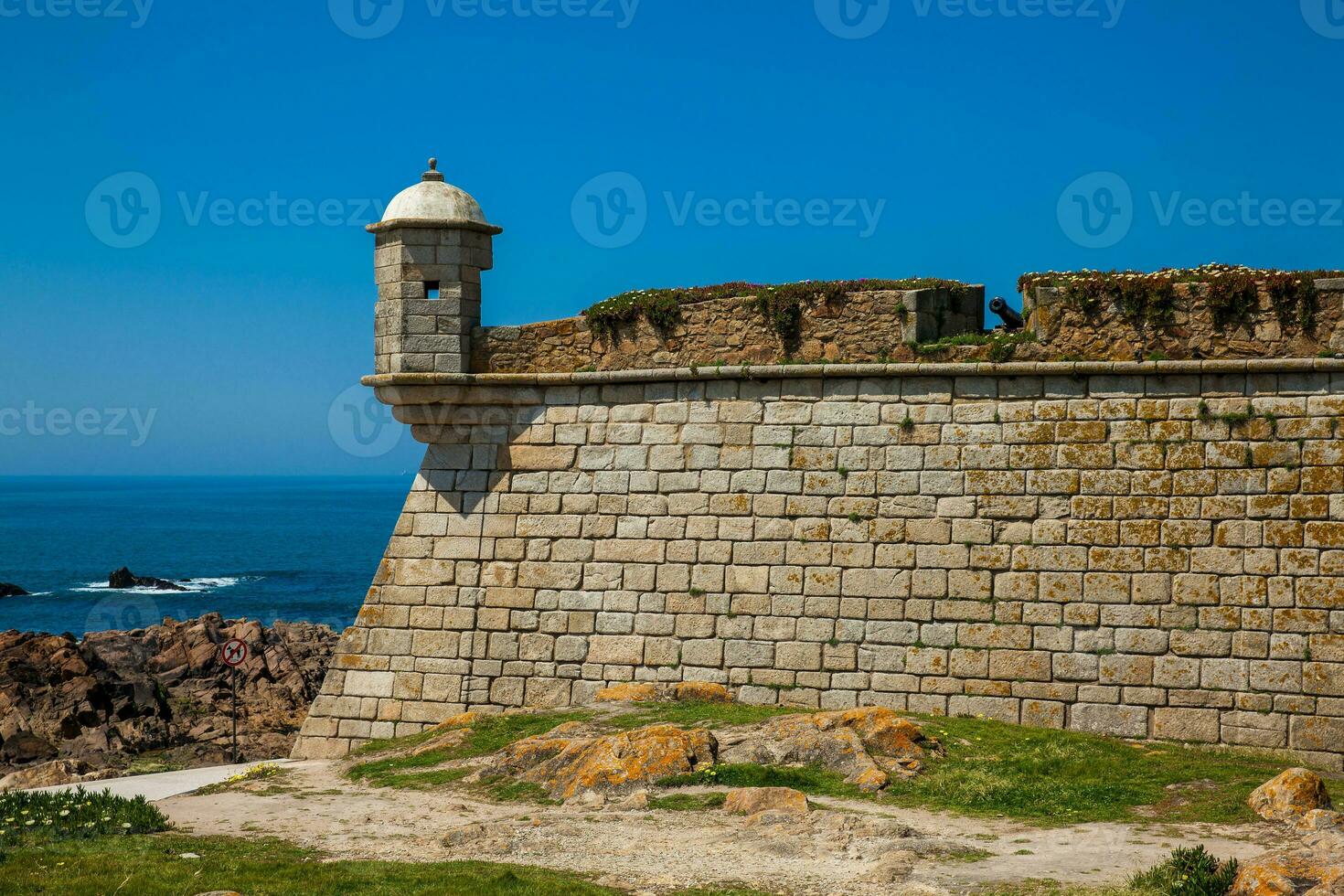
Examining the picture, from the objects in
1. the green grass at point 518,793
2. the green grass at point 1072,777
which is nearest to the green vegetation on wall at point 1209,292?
the green grass at point 1072,777

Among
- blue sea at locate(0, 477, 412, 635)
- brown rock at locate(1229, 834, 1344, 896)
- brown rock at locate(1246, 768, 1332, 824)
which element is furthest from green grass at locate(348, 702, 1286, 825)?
blue sea at locate(0, 477, 412, 635)

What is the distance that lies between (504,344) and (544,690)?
4.60 metres

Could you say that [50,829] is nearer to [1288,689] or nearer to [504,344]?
[504,344]

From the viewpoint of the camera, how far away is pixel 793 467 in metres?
15.6

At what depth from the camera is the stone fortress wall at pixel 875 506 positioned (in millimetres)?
13930

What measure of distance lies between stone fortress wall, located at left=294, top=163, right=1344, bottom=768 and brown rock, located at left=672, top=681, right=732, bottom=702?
0.21 m

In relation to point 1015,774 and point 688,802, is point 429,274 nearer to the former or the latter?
point 688,802

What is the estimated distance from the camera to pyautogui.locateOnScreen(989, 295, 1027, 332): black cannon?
51.3 feet

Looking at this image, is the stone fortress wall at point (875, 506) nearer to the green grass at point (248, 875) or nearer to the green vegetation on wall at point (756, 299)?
the green vegetation on wall at point (756, 299)

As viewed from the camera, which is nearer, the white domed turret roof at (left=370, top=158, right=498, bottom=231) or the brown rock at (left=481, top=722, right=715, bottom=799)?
the brown rock at (left=481, top=722, right=715, bottom=799)

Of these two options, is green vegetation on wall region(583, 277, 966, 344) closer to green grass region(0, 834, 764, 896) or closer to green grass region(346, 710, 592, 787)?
green grass region(346, 710, 592, 787)

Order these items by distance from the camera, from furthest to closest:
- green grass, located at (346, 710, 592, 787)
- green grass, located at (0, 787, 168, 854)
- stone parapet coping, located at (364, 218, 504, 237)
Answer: stone parapet coping, located at (364, 218, 504, 237) < green grass, located at (346, 710, 592, 787) < green grass, located at (0, 787, 168, 854)

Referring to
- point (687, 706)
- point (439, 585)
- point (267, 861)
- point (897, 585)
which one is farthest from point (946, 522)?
point (267, 861)

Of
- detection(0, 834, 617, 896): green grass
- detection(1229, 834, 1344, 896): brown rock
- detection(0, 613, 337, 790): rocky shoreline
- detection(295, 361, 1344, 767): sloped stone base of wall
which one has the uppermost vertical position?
detection(295, 361, 1344, 767): sloped stone base of wall
